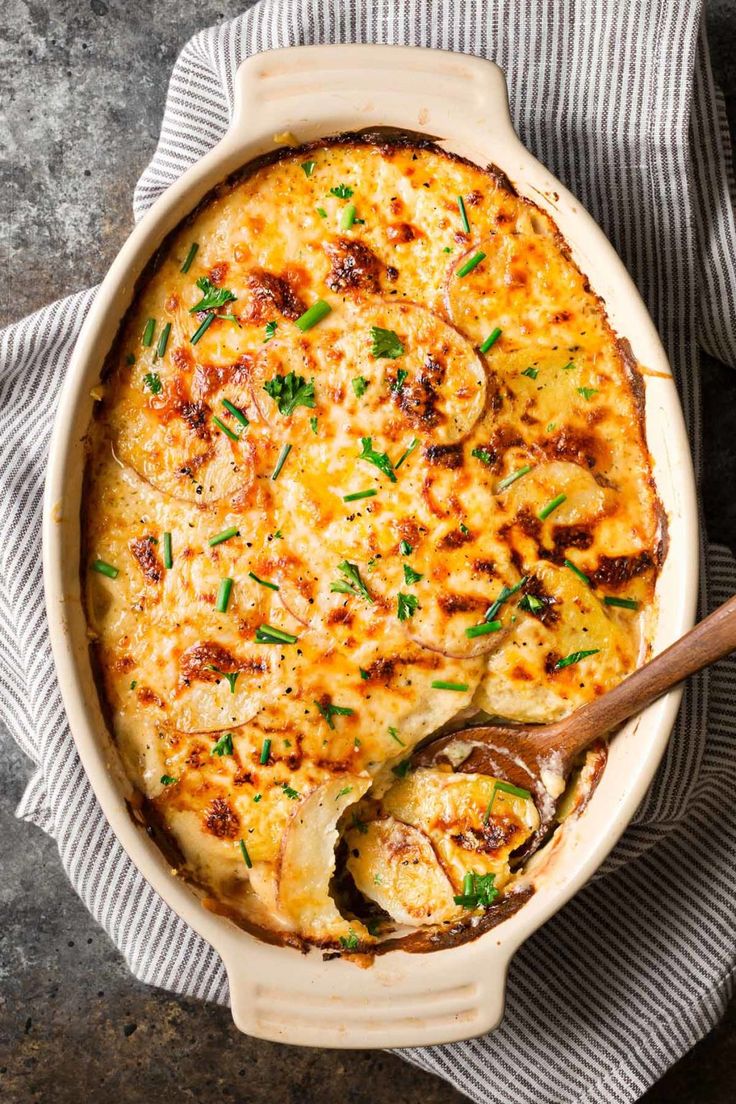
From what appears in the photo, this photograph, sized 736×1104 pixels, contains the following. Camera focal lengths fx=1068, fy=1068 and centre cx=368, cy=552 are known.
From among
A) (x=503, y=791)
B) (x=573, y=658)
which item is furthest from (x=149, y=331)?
(x=503, y=791)

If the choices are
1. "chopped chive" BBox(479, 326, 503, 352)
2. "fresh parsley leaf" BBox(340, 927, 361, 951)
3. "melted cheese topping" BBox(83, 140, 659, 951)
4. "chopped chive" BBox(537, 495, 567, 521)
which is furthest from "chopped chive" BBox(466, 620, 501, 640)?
"fresh parsley leaf" BBox(340, 927, 361, 951)

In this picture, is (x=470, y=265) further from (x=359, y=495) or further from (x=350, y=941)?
(x=350, y=941)

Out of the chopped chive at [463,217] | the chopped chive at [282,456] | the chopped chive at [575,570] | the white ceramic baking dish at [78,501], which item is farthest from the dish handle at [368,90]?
the chopped chive at [575,570]

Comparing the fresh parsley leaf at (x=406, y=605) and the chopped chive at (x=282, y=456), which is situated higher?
the chopped chive at (x=282, y=456)

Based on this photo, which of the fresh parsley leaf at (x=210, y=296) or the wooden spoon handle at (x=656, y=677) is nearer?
the wooden spoon handle at (x=656, y=677)

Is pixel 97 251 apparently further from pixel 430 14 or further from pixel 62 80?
pixel 430 14

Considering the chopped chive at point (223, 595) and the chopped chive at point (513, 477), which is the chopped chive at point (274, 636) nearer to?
the chopped chive at point (223, 595)
